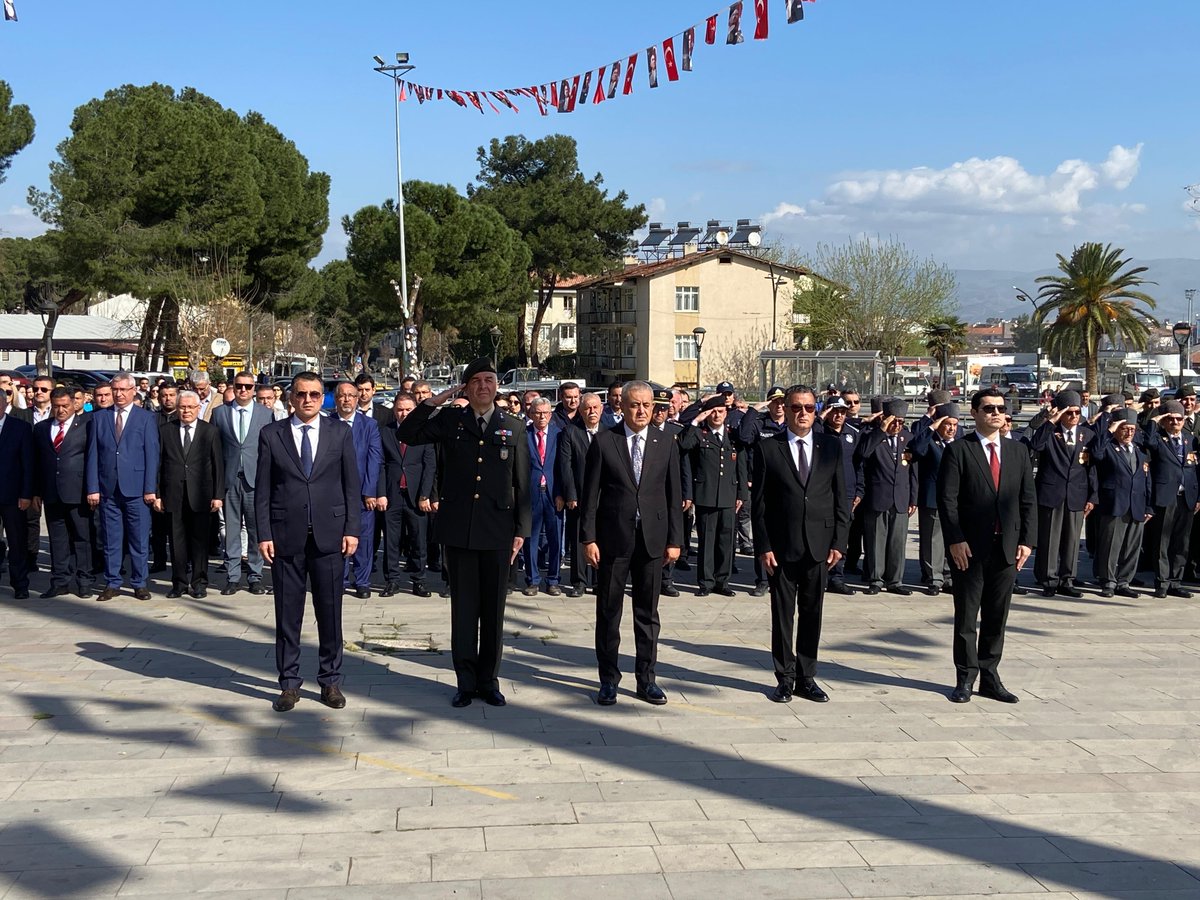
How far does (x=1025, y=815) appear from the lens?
5234 mm

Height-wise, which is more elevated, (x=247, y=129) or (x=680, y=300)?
(x=247, y=129)

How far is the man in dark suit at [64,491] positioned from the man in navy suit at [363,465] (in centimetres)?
239

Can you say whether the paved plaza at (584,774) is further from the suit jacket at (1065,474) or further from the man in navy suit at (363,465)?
the suit jacket at (1065,474)

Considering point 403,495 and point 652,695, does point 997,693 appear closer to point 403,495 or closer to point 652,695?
point 652,695

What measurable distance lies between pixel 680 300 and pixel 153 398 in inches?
1867

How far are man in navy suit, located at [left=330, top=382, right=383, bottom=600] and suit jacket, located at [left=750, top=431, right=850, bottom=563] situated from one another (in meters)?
3.24

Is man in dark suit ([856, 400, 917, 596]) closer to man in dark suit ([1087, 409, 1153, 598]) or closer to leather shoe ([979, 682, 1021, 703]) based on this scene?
man in dark suit ([1087, 409, 1153, 598])

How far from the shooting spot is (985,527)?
710 centimetres

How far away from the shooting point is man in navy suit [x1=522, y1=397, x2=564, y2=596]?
1083 cm

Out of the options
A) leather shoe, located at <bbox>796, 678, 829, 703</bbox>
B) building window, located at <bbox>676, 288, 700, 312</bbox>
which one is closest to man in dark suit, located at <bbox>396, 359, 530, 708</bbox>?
leather shoe, located at <bbox>796, 678, 829, 703</bbox>

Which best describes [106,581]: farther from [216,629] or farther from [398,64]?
[398,64]

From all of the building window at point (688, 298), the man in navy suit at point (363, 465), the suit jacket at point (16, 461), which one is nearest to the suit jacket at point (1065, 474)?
the man in navy suit at point (363, 465)

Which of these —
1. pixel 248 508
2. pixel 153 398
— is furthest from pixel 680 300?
pixel 248 508

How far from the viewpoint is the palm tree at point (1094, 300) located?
46875 mm
